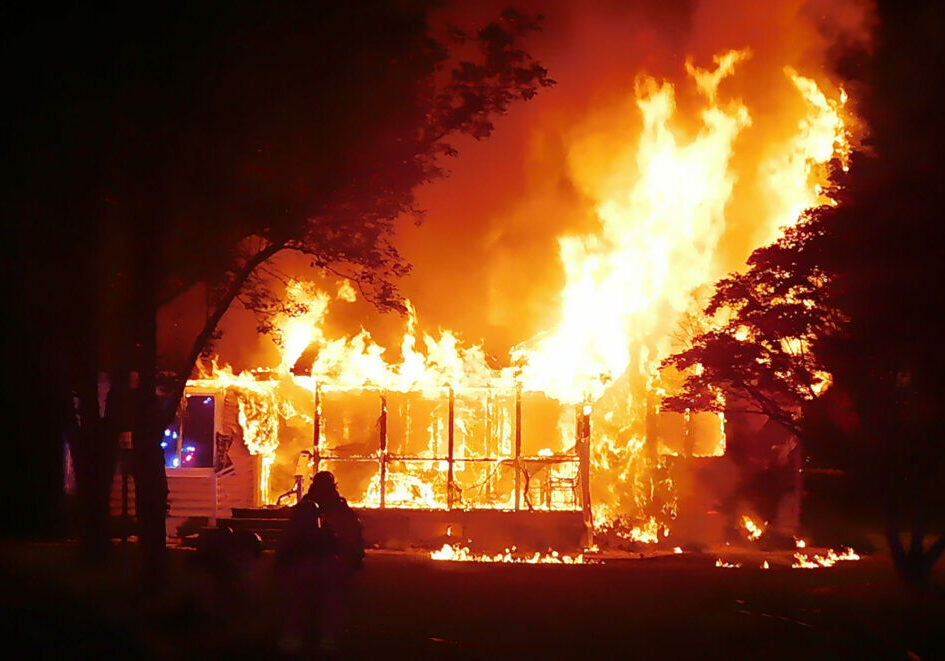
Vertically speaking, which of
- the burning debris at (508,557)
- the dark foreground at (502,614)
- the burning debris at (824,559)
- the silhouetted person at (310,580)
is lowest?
the burning debris at (824,559)

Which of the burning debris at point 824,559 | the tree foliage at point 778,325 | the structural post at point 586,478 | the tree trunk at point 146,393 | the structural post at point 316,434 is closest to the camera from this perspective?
the tree trunk at point 146,393

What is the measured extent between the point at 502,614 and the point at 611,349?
11.9 m

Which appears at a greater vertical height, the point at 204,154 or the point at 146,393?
the point at 204,154

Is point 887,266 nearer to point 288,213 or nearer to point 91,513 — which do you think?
point 288,213

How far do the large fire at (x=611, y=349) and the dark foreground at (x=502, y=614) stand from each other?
485cm

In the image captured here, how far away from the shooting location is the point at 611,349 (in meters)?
24.0

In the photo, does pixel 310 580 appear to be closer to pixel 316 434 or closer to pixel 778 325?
pixel 778 325

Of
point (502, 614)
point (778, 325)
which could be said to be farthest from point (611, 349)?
point (502, 614)

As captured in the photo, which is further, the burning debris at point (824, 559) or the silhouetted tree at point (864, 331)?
the burning debris at point (824, 559)

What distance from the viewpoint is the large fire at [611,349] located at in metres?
21.7

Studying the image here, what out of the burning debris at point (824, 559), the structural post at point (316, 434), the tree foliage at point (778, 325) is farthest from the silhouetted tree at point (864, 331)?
the structural post at point (316, 434)

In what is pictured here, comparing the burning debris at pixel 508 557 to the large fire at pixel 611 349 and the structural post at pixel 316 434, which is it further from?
the structural post at pixel 316 434

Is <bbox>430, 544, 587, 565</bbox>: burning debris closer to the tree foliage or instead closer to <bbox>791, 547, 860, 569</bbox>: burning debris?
<bbox>791, 547, 860, 569</bbox>: burning debris

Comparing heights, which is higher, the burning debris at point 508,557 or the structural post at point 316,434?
the structural post at point 316,434
